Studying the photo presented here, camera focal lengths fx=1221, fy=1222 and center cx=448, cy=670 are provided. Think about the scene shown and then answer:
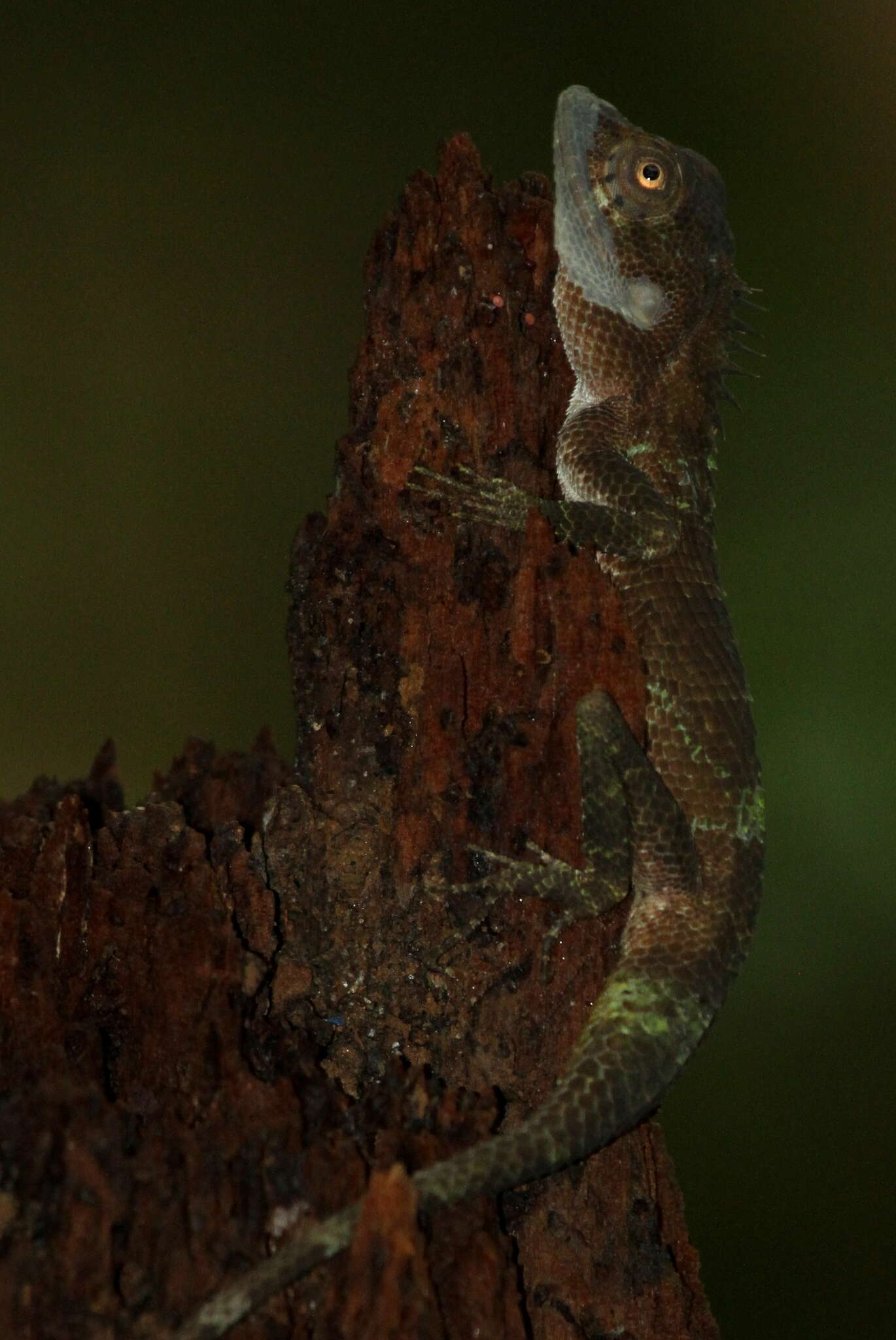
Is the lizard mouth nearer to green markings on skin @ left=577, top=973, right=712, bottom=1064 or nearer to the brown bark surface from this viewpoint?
the brown bark surface

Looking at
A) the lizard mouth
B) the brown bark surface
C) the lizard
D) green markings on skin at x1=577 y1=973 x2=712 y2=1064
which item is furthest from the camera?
the lizard mouth

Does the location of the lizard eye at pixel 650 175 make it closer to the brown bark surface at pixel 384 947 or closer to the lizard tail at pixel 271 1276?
the brown bark surface at pixel 384 947

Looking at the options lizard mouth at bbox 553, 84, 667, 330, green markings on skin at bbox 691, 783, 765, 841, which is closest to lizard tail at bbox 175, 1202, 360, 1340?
green markings on skin at bbox 691, 783, 765, 841

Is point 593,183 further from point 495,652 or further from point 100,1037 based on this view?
point 100,1037

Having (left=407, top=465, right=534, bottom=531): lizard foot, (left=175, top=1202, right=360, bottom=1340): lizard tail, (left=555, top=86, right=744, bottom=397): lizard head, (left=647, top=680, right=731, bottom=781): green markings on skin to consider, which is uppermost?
(left=555, top=86, right=744, bottom=397): lizard head

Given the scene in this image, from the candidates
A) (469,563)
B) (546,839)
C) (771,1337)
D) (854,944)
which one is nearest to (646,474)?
(469,563)

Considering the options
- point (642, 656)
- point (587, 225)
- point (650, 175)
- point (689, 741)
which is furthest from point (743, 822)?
point (650, 175)

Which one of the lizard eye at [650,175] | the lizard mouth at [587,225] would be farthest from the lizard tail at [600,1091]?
the lizard eye at [650,175]

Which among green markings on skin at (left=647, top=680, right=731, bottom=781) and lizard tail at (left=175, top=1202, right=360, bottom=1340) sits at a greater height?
green markings on skin at (left=647, top=680, right=731, bottom=781)
